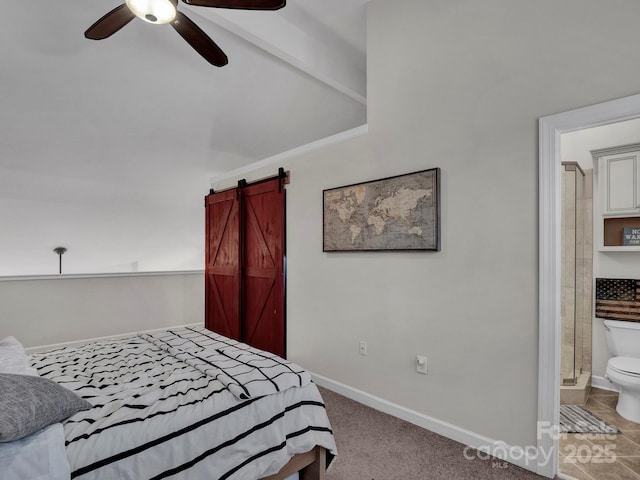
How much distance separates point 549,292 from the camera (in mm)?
1920

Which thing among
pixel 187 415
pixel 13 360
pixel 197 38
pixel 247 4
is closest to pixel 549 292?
pixel 187 415

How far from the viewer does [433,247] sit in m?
2.39

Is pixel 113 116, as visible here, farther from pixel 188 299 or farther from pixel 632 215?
pixel 632 215

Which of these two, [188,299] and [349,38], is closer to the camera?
[349,38]

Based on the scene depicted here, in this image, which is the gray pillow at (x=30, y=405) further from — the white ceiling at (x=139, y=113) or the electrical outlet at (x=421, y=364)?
the white ceiling at (x=139, y=113)

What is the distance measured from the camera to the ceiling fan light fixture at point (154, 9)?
6.00 ft

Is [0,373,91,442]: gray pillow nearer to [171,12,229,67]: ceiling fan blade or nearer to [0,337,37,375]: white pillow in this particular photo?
[0,337,37,375]: white pillow

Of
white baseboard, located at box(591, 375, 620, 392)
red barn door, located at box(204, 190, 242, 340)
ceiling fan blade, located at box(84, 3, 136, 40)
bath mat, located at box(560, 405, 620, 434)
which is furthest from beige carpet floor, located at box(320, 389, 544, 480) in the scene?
ceiling fan blade, located at box(84, 3, 136, 40)

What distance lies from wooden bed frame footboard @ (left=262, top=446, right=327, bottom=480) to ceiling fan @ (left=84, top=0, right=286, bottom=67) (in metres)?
2.38

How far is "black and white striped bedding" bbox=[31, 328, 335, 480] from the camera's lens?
1.26 meters

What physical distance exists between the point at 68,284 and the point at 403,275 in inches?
170

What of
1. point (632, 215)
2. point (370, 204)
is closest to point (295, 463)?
point (370, 204)

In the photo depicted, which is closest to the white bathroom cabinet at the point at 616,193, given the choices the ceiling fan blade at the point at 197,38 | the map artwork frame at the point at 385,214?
the map artwork frame at the point at 385,214

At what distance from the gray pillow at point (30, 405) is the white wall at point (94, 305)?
3.52m
